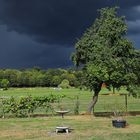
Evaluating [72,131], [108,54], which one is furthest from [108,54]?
[72,131]

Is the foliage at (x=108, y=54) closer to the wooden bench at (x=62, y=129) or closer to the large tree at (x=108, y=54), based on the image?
the large tree at (x=108, y=54)

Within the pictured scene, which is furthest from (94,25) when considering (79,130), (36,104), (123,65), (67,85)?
(67,85)

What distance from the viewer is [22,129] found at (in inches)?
1013

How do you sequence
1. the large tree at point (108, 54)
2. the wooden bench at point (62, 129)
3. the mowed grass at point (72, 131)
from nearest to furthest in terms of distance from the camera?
the mowed grass at point (72, 131), the wooden bench at point (62, 129), the large tree at point (108, 54)

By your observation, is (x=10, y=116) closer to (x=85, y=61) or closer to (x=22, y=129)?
(x=85, y=61)

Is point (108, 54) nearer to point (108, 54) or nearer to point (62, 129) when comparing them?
point (108, 54)

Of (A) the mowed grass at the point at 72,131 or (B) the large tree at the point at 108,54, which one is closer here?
(A) the mowed grass at the point at 72,131

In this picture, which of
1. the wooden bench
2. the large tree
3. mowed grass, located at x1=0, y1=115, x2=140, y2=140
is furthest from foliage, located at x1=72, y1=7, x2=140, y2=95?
the wooden bench

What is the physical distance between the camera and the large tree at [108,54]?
33750 mm

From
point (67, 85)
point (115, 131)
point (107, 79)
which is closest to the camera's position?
point (115, 131)

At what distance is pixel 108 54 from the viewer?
34.2 m

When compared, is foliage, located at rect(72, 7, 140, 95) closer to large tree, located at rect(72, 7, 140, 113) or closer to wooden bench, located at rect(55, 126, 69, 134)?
large tree, located at rect(72, 7, 140, 113)

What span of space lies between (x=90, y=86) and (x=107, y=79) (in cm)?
228

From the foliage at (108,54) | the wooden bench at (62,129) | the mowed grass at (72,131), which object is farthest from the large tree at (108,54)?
the wooden bench at (62,129)
